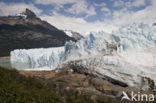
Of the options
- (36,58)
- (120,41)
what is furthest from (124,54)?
(36,58)

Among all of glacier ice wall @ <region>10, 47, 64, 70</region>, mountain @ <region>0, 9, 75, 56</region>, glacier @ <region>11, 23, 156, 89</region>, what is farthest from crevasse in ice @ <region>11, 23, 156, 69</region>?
mountain @ <region>0, 9, 75, 56</region>

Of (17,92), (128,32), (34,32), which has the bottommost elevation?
(17,92)

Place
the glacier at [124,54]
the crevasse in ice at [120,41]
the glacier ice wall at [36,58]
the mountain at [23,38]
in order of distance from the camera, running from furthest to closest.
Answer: the mountain at [23,38] → the glacier ice wall at [36,58] → the crevasse in ice at [120,41] → the glacier at [124,54]

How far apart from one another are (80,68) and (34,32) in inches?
4258

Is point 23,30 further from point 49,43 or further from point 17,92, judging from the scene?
point 17,92

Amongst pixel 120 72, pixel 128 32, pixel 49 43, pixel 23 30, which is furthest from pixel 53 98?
pixel 23 30

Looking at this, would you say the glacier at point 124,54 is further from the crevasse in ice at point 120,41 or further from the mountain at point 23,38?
the mountain at point 23,38

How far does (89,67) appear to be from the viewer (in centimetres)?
1437

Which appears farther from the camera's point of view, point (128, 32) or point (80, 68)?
point (128, 32)

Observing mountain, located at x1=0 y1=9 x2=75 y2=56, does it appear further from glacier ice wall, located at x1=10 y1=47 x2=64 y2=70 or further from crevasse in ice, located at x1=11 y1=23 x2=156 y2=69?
crevasse in ice, located at x1=11 y1=23 x2=156 y2=69

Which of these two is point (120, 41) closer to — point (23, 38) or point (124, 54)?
point (124, 54)

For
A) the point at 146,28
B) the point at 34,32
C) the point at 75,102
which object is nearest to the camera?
the point at 75,102

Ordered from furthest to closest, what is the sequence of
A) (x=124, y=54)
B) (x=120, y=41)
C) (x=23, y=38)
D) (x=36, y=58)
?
(x=23, y=38)
(x=36, y=58)
(x=120, y=41)
(x=124, y=54)

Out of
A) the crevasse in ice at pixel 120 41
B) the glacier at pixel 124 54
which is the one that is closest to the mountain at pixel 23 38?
the crevasse in ice at pixel 120 41
